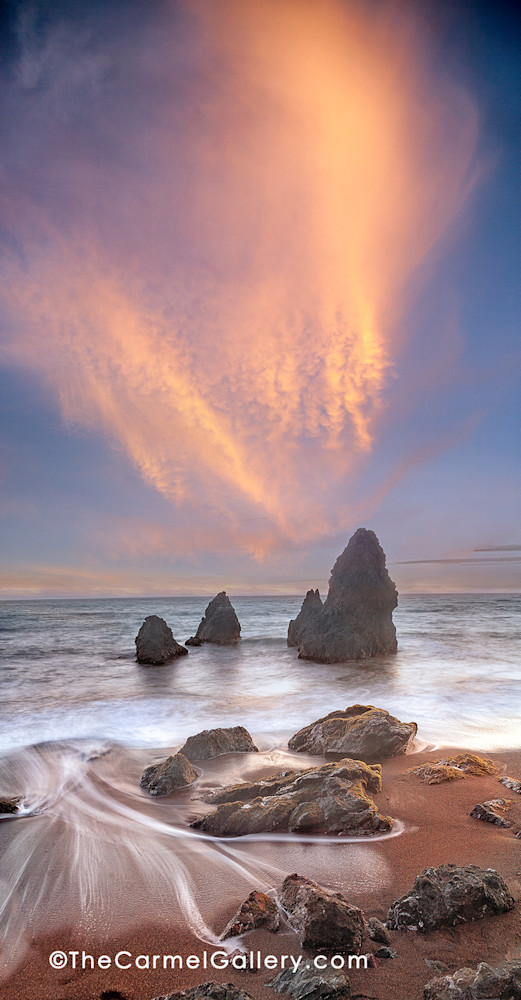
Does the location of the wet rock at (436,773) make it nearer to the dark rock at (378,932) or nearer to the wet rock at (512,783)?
the wet rock at (512,783)

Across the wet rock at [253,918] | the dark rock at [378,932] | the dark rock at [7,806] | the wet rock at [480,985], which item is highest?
the wet rock at [480,985]

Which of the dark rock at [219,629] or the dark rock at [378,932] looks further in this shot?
the dark rock at [219,629]

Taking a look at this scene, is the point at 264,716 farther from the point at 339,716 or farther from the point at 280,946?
the point at 280,946

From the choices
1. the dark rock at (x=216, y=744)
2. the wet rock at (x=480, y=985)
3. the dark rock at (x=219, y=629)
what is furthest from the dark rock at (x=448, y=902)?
the dark rock at (x=219, y=629)

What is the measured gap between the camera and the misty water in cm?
412

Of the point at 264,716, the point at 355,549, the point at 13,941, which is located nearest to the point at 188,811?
the point at 13,941

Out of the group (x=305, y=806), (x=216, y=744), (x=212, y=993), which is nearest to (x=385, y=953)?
(x=212, y=993)

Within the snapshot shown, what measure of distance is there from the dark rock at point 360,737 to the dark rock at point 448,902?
4.24 meters

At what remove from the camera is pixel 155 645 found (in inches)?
894

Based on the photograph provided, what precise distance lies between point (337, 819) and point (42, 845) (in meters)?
3.67

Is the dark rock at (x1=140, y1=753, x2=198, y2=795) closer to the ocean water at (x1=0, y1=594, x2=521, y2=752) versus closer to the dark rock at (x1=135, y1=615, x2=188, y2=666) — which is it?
the ocean water at (x1=0, y1=594, x2=521, y2=752)

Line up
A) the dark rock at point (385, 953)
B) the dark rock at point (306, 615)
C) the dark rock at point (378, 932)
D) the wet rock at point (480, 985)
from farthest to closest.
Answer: the dark rock at point (306, 615) → the dark rock at point (378, 932) → the dark rock at point (385, 953) → the wet rock at point (480, 985)

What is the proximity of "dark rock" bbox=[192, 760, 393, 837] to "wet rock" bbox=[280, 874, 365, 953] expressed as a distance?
1.86 meters

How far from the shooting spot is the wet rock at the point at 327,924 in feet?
9.83
